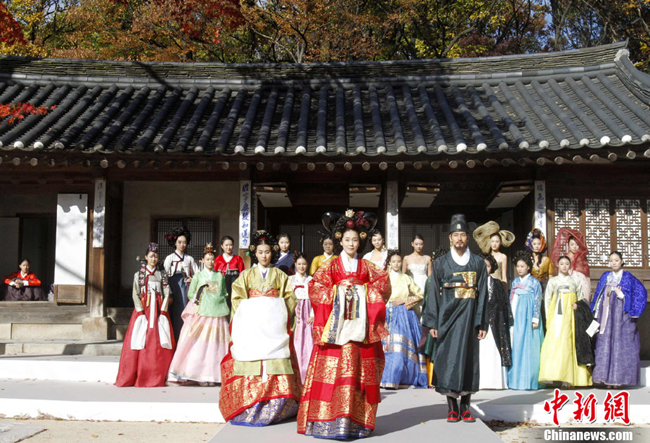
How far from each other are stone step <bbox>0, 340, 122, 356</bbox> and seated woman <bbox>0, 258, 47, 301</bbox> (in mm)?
1281

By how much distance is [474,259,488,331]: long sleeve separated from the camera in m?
5.27

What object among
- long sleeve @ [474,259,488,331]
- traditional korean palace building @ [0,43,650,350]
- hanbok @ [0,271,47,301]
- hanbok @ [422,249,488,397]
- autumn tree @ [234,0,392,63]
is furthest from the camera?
autumn tree @ [234,0,392,63]

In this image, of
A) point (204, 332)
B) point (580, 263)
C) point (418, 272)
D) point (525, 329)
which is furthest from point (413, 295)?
point (204, 332)

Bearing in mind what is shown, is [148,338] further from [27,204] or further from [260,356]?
[27,204]

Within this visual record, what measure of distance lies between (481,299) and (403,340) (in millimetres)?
2241

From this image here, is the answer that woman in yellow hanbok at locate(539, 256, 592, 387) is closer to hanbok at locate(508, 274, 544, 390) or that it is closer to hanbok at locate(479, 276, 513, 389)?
hanbok at locate(508, 274, 544, 390)

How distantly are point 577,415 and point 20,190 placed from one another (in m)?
8.43

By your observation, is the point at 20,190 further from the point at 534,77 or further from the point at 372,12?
the point at 372,12

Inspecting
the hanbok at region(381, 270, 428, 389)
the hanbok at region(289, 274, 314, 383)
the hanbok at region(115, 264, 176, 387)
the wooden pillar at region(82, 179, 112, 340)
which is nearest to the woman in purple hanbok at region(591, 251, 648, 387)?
the hanbok at region(381, 270, 428, 389)

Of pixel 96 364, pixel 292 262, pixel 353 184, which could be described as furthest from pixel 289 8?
pixel 96 364

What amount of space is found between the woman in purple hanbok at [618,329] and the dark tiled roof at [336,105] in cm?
169

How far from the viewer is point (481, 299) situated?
5.31 metres

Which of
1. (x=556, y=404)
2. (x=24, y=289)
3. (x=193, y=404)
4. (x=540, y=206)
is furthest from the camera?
(x=24, y=289)

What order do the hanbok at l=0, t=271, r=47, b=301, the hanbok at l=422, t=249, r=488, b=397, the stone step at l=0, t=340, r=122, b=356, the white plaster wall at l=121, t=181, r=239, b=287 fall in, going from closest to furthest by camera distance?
the hanbok at l=422, t=249, r=488, b=397 < the stone step at l=0, t=340, r=122, b=356 < the hanbok at l=0, t=271, r=47, b=301 < the white plaster wall at l=121, t=181, r=239, b=287
